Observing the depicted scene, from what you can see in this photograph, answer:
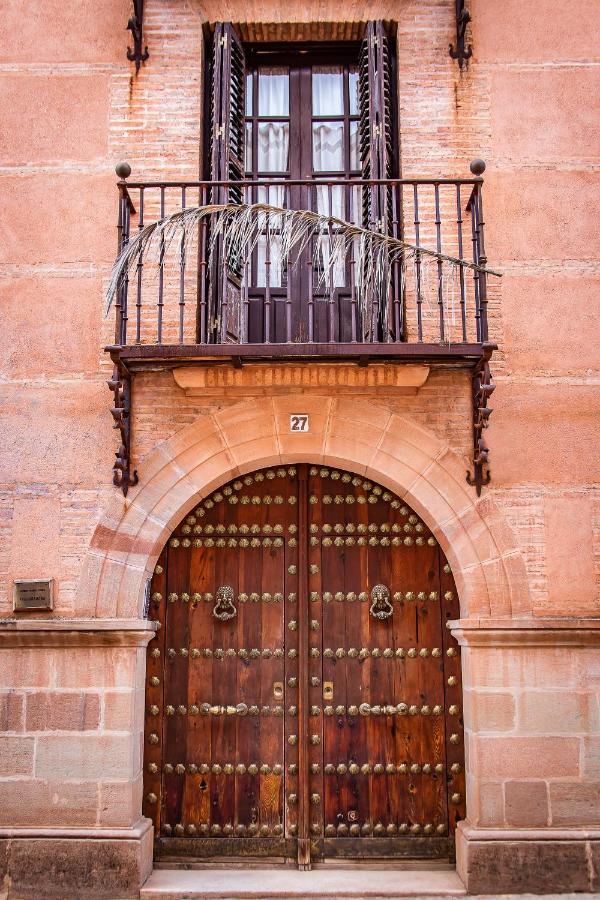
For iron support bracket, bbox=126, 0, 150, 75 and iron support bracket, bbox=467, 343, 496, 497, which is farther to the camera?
iron support bracket, bbox=126, 0, 150, 75

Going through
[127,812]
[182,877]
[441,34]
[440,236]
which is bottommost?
[182,877]

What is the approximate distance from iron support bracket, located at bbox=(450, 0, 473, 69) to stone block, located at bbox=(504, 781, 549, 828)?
4585 mm

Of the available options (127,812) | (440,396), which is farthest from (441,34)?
(127,812)

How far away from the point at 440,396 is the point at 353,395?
546mm

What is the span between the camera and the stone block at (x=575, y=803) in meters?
4.73

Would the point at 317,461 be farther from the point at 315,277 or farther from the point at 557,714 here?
the point at 557,714

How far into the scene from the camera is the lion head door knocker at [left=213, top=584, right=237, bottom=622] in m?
5.26

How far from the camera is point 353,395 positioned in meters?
5.23

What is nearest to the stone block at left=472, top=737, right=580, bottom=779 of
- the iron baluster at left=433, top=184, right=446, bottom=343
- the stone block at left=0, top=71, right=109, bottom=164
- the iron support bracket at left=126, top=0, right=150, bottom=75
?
the iron baluster at left=433, top=184, right=446, bottom=343

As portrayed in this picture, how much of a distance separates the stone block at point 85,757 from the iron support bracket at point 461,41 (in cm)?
484

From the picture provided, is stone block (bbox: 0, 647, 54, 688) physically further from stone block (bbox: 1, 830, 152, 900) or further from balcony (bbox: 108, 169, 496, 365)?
balcony (bbox: 108, 169, 496, 365)

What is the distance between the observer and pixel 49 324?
17.7 ft

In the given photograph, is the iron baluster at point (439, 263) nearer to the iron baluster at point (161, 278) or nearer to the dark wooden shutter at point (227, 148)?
the dark wooden shutter at point (227, 148)

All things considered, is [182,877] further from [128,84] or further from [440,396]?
[128,84]
